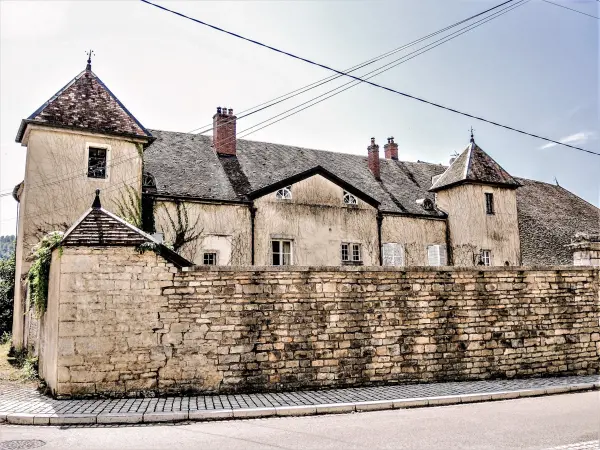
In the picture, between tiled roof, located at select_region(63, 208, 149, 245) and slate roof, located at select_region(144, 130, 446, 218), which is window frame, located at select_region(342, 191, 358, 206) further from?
tiled roof, located at select_region(63, 208, 149, 245)

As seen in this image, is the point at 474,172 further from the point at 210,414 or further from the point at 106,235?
the point at 210,414

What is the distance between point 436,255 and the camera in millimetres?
23922

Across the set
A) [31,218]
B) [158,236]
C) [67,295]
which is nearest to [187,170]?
[158,236]

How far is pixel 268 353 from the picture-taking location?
10.4 metres

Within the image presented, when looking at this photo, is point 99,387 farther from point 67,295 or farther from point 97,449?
point 97,449

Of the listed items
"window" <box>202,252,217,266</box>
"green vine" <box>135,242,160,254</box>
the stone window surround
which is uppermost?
the stone window surround

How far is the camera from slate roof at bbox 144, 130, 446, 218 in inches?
773

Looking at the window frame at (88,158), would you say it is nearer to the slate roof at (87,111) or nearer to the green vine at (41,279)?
the slate roof at (87,111)

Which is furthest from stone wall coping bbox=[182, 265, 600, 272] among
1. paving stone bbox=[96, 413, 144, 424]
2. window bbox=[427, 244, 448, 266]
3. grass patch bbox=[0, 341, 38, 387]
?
window bbox=[427, 244, 448, 266]

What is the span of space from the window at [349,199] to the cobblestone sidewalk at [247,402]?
11.5 meters

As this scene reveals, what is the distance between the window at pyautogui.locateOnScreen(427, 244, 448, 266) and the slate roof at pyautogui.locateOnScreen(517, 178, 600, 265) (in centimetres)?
539

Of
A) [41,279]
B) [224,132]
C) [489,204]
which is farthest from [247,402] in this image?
[489,204]

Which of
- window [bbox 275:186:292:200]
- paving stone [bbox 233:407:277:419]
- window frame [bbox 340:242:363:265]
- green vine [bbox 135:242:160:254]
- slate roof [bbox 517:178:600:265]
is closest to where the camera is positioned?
paving stone [bbox 233:407:277:419]

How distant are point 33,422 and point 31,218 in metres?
9.68
